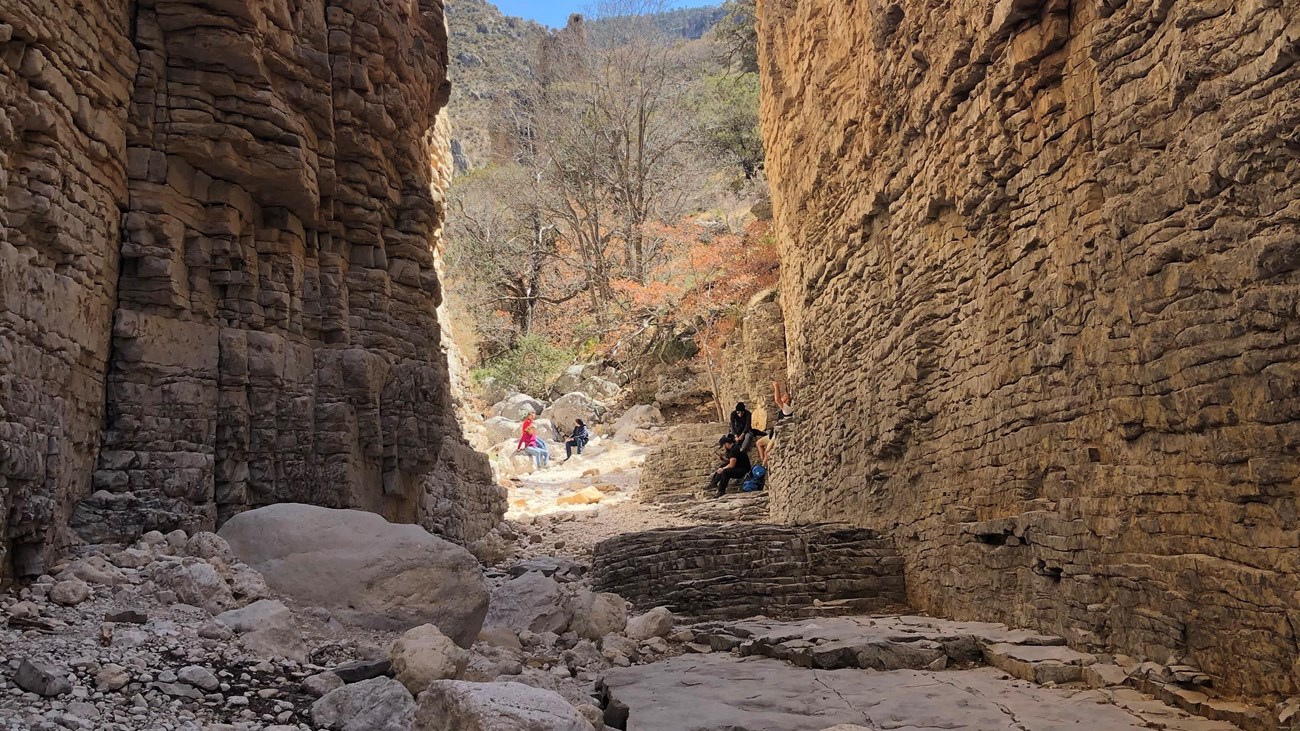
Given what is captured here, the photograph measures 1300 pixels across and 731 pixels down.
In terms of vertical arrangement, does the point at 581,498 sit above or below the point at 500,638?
above

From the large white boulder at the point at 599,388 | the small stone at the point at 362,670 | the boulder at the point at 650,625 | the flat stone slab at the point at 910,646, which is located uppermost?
the large white boulder at the point at 599,388

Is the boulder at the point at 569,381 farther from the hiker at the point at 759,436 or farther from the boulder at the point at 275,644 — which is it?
the boulder at the point at 275,644

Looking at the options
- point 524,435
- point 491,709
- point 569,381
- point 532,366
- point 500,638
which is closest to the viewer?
point 491,709

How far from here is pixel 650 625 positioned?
24.3 ft

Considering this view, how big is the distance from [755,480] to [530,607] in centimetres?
975

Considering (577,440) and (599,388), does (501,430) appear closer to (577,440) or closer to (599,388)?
(577,440)

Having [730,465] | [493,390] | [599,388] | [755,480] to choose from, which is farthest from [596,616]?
[493,390]

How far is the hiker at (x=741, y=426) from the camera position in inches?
663

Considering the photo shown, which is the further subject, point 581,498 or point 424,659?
point 581,498

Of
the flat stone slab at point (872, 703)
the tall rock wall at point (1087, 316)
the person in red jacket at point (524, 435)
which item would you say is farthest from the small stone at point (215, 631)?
the person in red jacket at point (524, 435)

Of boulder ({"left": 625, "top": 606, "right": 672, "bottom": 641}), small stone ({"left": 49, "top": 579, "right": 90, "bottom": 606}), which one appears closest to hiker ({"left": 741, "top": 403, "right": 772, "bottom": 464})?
boulder ({"left": 625, "top": 606, "right": 672, "bottom": 641})

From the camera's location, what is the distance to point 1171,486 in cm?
452

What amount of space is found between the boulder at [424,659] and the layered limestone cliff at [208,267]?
1982mm

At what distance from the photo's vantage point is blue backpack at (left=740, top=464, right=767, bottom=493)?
1644 cm
